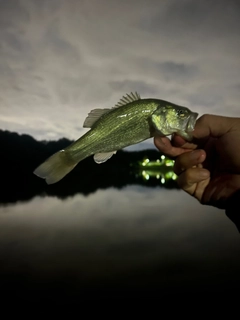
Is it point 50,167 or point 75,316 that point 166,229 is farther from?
point 50,167

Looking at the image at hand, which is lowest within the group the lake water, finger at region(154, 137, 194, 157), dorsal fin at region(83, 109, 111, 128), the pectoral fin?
the lake water

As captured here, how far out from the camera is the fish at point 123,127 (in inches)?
123

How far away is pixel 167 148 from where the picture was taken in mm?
3885

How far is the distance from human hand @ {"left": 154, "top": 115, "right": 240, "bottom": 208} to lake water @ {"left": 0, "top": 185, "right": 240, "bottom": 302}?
9.01m

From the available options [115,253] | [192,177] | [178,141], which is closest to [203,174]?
[192,177]

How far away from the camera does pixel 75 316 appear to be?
10.4m

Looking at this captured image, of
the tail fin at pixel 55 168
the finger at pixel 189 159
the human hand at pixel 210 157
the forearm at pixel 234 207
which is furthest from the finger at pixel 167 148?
the tail fin at pixel 55 168

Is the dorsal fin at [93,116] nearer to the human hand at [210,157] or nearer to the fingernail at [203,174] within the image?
the human hand at [210,157]

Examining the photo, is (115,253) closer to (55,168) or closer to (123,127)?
(55,168)

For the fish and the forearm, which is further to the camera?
the forearm

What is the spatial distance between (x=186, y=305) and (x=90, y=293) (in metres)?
4.08

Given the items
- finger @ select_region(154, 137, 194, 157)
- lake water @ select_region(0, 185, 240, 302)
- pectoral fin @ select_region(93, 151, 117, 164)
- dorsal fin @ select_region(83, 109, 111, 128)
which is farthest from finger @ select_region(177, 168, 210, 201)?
lake water @ select_region(0, 185, 240, 302)

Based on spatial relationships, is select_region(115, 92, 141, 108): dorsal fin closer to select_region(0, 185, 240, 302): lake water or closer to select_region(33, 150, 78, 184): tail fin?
select_region(33, 150, 78, 184): tail fin

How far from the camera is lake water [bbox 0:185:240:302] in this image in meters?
12.5
